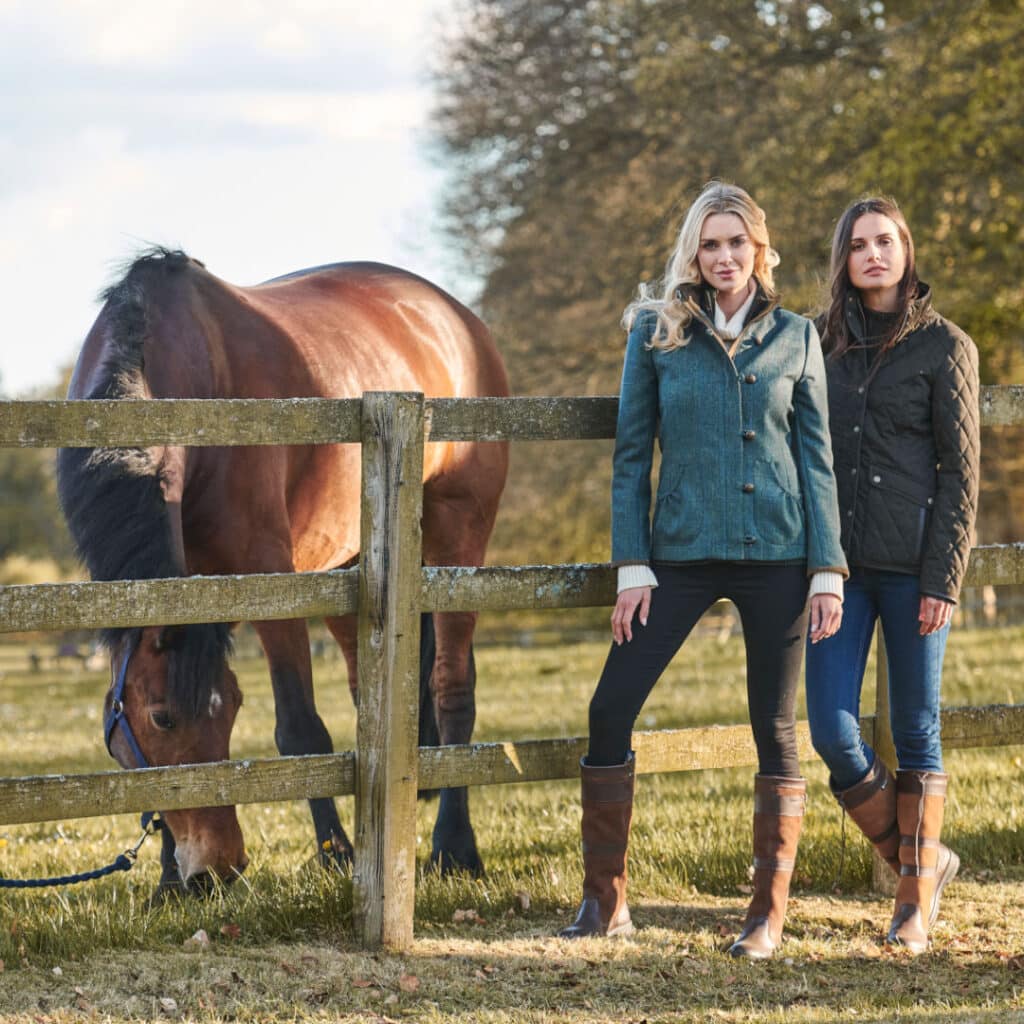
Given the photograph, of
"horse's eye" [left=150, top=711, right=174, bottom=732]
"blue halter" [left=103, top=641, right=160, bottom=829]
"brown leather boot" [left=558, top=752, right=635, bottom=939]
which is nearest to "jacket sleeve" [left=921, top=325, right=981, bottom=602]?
"brown leather boot" [left=558, top=752, right=635, bottom=939]

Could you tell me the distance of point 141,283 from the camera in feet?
16.4

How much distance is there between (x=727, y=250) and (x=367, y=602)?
58.4 inches

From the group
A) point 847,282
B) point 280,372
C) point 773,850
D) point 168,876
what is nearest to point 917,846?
point 773,850

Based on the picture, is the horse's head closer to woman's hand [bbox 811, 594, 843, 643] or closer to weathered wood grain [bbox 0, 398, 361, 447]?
weathered wood grain [bbox 0, 398, 361, 447]

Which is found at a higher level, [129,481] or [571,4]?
[571,4]

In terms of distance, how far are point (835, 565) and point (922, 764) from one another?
77 centimetres

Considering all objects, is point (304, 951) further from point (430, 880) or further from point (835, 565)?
point (835, 565)

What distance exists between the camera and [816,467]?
155 inches

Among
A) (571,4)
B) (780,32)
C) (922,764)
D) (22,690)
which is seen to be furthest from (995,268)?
(22,690)

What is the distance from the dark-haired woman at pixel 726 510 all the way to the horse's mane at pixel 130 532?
48.1 inches

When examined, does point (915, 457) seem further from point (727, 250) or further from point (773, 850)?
point (773, 850)

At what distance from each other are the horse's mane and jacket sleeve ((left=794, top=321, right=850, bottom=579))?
1.85 metres

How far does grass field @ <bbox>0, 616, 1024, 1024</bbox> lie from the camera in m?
3.56

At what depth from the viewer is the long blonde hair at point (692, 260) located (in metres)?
3.95
